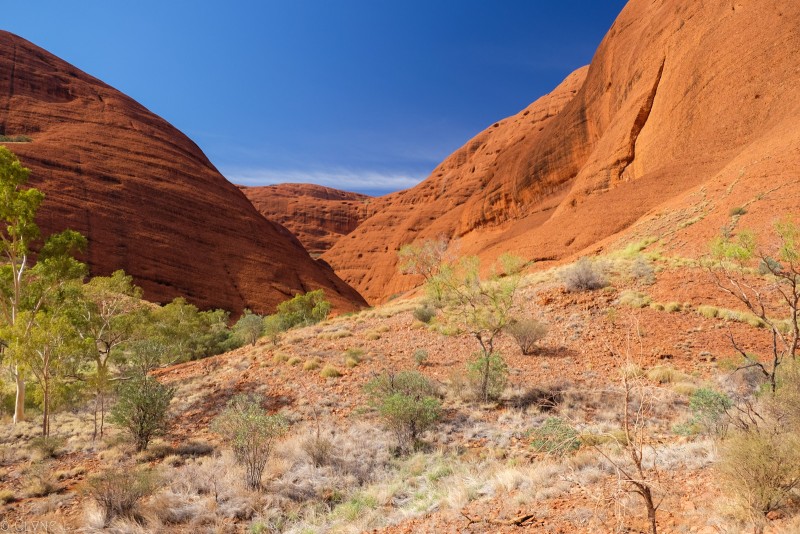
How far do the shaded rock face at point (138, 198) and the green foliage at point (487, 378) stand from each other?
36.2 m

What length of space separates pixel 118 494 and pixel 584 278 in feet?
45.8

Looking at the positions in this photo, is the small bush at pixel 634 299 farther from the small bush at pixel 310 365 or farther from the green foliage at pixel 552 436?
the small bush at pixel 310 365

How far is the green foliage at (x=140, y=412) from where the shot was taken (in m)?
8.09

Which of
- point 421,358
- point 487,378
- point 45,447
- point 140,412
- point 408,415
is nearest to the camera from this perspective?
point 408,415

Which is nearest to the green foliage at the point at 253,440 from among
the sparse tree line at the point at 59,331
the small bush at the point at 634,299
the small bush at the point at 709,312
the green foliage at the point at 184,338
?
the sparse tree line at the point at 59,331

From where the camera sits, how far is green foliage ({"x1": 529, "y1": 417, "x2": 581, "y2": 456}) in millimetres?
5766

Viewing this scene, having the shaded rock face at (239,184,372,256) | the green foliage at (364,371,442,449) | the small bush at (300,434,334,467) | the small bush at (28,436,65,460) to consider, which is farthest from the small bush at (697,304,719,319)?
the shaded rock face at (239,184,372,256)

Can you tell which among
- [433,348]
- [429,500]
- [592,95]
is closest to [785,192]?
[433,348]

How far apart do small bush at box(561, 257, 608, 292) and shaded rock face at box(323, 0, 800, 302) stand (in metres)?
4.00

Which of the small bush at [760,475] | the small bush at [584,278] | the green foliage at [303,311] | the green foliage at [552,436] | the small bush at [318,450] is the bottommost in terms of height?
the small bush at [318,450]

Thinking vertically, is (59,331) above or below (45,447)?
above

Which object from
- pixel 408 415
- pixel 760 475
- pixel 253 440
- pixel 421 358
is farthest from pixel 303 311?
pixel 760 475

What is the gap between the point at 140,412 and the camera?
8.18m

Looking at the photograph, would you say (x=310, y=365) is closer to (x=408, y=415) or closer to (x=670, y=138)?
(x=408, y=415)
